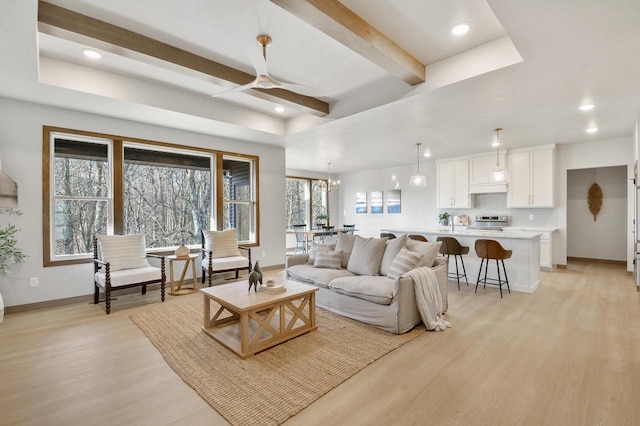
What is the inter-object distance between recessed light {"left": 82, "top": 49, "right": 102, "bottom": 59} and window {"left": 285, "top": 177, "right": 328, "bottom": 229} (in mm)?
6973

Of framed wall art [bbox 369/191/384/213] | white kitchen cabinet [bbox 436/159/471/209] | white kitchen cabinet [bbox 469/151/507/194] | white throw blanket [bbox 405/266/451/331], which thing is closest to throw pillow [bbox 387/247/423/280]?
white throw blanket [bbox 405/266/451/331]

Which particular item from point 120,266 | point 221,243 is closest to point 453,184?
point 221,243

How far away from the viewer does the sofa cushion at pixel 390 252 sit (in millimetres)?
3836

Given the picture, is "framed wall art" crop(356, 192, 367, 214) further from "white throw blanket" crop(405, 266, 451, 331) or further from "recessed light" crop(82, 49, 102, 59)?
"recessed light" crop(82, 49, 102, 59)

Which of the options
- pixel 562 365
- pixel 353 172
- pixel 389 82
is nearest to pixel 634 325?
pixel 562 365

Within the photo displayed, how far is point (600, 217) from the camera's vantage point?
7.14m

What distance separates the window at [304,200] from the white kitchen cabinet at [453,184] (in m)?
4.05

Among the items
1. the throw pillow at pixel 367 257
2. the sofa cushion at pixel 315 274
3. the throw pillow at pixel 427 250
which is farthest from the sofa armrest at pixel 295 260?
the throw pillow at pixel 427 250

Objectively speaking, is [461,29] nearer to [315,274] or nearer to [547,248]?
[315,274]

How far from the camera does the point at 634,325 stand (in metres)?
3.30

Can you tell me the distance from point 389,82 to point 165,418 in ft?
13.1

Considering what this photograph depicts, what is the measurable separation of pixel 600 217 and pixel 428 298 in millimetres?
6625

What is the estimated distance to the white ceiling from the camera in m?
2.49

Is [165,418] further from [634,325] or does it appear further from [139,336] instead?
[634,325]
